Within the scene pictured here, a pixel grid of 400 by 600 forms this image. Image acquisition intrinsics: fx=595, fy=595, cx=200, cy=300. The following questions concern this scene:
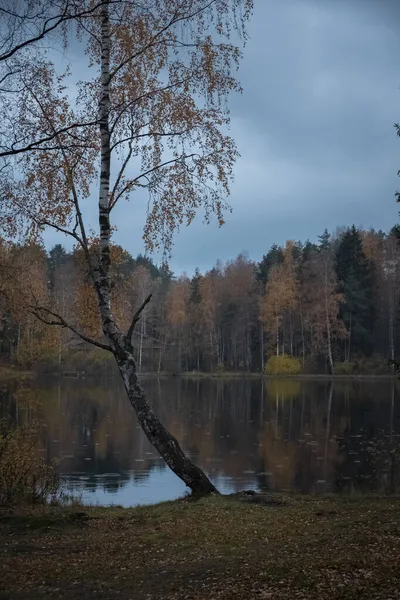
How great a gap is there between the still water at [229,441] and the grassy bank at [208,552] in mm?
5729

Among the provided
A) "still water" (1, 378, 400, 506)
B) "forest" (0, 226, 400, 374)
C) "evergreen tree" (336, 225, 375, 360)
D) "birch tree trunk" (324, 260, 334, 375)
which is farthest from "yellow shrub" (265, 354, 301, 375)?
"still water" (1, 378, 400, 506)

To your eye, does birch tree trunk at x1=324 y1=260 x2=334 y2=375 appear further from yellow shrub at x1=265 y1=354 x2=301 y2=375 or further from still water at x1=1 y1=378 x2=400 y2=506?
still water at x1=1 y1=378 x2=400 y2=506

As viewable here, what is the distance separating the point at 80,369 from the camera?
243 feet

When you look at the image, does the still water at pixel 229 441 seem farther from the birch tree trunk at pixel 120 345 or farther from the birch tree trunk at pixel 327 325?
the birch tree trunk at pixel 327 325

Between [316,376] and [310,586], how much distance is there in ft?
204

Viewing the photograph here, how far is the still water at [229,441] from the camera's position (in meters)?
17.4

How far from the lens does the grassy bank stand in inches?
219

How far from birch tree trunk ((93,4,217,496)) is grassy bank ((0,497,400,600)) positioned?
0.82 m

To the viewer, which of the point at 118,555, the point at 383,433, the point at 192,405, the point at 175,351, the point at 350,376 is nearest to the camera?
the point at 118,555

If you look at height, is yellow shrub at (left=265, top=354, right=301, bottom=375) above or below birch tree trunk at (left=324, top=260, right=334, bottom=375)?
below

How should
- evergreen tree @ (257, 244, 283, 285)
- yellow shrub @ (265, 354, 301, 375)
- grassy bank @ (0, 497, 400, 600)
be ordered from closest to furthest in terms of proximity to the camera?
grassy bank @ (0, 497, 400, 600) < yellow shrub @ (265, 354, 301, 375) < evergreen tree @ (257, 244, 283, 285)

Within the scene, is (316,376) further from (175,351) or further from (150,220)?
(150,220)

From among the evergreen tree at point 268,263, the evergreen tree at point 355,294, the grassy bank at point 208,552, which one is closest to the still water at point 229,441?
the grassy bank at point 208,552

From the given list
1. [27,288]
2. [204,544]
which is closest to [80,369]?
[27,288]
